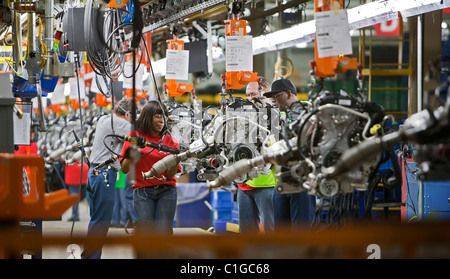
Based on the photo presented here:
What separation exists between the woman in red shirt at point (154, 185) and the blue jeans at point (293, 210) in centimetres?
99

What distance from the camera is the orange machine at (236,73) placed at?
6199 millimetres

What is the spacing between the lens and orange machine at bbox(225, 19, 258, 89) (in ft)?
20.3

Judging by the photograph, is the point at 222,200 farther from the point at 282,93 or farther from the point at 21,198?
the point at 21,198

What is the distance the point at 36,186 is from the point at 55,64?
299 centimetres

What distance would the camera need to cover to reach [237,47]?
6184 mm

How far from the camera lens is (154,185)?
6648 mm

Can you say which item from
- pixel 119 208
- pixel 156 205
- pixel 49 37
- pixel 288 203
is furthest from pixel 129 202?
pixel 288 203

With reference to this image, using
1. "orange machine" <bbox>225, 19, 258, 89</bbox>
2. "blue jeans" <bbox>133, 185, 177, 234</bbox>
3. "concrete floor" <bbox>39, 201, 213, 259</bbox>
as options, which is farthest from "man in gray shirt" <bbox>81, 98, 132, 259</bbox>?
"orange machine" <bbox>225, 19, 258, 89</bbox>

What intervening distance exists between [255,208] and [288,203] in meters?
0.70

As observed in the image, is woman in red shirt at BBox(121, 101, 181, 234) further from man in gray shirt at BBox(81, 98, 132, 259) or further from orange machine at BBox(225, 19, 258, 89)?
man in gray shirt at BBox(81, 98, 132, 259)

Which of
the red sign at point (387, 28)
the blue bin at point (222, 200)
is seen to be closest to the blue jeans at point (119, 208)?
the blue bin at point (222, 200)

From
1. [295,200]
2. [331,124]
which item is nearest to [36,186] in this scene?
[331,124]

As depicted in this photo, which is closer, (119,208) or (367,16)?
(367,16)

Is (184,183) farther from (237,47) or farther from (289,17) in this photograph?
(237,47)
